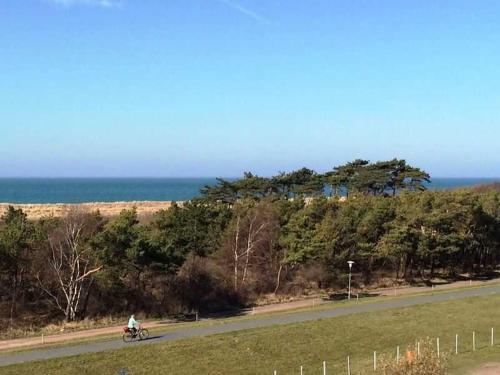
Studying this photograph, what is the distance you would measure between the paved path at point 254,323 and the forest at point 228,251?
6472 millimetres

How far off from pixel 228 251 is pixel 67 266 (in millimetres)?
13952

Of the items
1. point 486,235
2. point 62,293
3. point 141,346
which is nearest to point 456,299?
point 486,235

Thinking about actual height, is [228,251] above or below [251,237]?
below

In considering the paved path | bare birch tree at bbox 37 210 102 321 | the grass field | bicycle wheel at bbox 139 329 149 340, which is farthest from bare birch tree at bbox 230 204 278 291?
bicycle wheel at bbox 139 329 149 340

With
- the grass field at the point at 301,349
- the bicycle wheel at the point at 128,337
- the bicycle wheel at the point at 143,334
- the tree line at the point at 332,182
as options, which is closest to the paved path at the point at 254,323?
the bicycle wheel at the point at 128,337

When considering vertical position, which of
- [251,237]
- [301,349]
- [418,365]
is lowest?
[301,349]

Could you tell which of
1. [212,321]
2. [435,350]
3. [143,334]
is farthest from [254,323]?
[435,350]

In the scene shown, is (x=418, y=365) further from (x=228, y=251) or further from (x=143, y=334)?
(x=228, y=251)

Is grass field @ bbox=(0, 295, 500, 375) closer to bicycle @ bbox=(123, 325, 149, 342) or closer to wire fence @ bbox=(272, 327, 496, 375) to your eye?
wire fence @ bbox=(272, 327, 496, 375)

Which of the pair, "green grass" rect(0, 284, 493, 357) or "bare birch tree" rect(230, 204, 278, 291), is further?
"bare birch tree" rect(230, 204, 278, 291)

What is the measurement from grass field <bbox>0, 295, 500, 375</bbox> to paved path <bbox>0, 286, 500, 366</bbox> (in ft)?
4.06

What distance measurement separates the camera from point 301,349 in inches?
1208

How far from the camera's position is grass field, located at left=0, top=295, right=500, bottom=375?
27.0m

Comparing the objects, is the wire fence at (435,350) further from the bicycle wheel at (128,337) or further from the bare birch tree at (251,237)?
the bare birch tree at (251,237)
